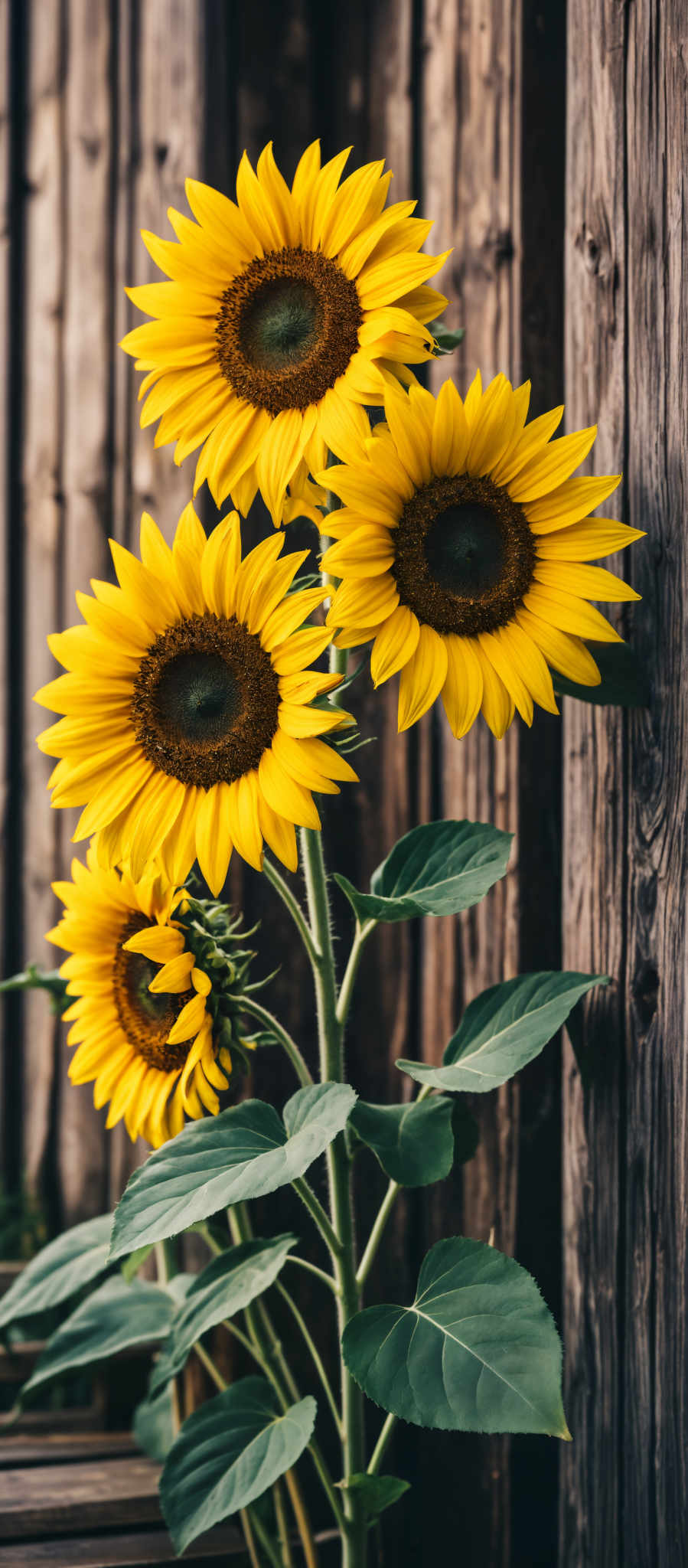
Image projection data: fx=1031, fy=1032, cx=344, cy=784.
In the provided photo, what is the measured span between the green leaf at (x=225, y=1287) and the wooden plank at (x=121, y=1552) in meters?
0.33

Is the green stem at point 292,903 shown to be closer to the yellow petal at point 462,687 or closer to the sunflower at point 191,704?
the sunflower at point 191,704

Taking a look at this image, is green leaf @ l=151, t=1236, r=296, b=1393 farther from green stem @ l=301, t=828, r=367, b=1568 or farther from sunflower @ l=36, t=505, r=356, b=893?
sunflower @ l=36, t=505, r=356, b=893

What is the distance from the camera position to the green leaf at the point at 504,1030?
0.77 meters

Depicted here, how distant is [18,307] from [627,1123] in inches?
67.3

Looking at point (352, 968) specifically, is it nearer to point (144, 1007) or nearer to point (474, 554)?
point (144, 1007)

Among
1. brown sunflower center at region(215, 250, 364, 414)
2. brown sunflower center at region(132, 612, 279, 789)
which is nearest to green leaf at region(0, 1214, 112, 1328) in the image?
brown sunflower center at region(132, 612, 279, 789)

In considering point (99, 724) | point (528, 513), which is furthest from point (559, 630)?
point (99, 724)

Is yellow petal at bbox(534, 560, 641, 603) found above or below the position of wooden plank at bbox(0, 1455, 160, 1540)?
above

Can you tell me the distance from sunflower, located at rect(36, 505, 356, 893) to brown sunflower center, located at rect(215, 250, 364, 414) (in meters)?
0.11

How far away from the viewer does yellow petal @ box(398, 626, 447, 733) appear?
705 mm

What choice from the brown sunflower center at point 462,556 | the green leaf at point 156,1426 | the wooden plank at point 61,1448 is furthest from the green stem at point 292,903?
the wooden plank at point 61,1448

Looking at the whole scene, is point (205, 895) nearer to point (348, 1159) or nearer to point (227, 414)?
point (348, 1159)

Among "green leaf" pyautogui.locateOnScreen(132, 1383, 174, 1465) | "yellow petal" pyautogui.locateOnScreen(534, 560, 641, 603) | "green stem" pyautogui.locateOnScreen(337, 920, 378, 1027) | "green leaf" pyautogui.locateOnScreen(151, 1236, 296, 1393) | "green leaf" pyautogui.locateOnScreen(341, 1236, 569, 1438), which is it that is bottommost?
"green leaf" pyautogui.locateOnScreen(132, 1383, 174, 1465)

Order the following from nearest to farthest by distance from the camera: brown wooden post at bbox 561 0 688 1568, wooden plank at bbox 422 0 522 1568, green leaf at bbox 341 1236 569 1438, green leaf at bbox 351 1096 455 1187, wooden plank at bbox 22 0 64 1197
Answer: green leaf at bbox 341 1236 569 1438 < green leaf at bbox 351 1096 455 1187 < brown wooden post at bbox 561 0 688 1568 < wooden plank at bbox 422 0 522 1568 < wooden plank at bbox 22 0 64 1197
